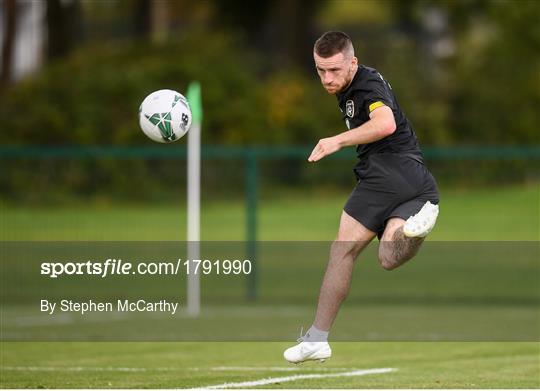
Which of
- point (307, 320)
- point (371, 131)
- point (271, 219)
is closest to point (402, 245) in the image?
point (371, 131)

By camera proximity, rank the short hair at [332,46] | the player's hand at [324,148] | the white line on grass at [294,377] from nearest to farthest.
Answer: the player's hand at [324,148], the short hair at [332,46], the white line on grass at [294,377]

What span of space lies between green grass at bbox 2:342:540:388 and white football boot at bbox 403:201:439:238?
4.79 ft

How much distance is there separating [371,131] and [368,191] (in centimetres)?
62

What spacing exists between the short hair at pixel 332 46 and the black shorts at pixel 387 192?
80cm

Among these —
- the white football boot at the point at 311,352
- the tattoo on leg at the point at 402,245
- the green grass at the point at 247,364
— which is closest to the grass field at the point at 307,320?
the green grass at the point at 247,364

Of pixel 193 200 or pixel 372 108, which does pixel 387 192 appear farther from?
pixel 193 200

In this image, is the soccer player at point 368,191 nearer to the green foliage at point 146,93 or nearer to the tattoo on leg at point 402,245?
the tattoo on leg at point 402,245

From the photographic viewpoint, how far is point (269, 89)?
29828mm

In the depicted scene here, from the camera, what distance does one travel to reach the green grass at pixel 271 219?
16.7m

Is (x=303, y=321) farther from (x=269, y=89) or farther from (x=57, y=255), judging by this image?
(x=269, y=89)

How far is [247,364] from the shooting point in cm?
1043

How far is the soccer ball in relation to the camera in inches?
352

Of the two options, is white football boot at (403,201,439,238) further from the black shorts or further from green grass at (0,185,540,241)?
green grass at (0,185,540,241)

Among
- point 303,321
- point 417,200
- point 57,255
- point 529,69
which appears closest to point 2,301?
point 57,255
